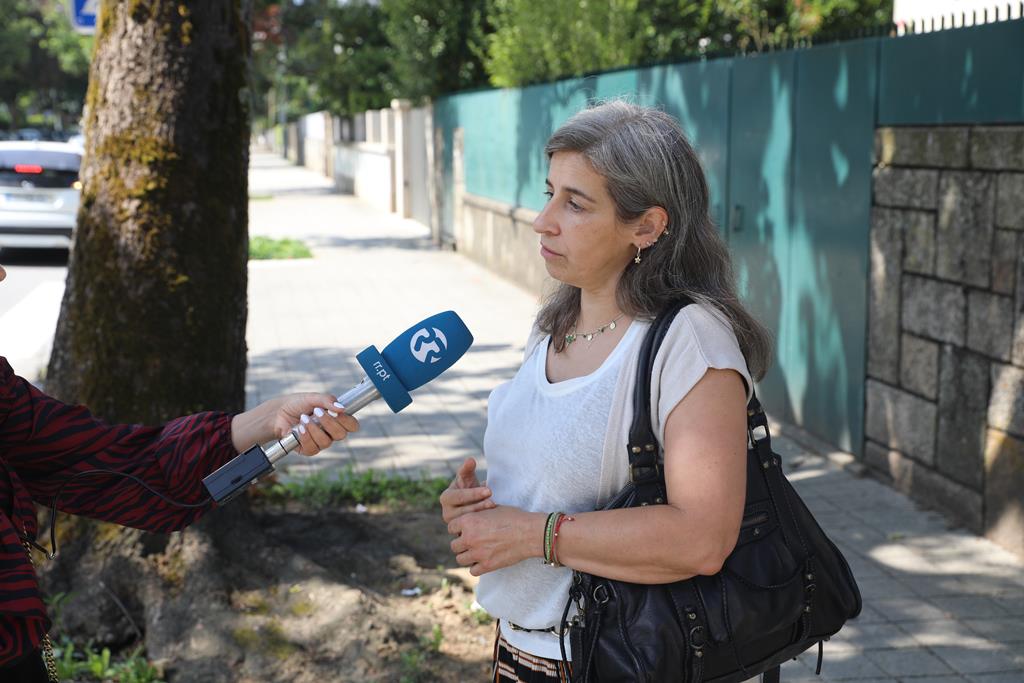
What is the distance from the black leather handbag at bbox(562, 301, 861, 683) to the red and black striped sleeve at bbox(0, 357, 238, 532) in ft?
2.91

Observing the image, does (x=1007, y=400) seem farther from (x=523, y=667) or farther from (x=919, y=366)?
(x=523, y=667)

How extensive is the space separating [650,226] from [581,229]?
13 cm

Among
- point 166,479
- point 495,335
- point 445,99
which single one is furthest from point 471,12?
point 166,479

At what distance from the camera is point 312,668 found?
4332mm

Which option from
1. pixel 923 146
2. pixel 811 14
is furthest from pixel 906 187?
pixel 811 14

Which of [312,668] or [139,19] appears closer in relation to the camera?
[312,668]

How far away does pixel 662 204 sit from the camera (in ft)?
7.74

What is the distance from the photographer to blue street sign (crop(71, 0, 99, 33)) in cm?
1271

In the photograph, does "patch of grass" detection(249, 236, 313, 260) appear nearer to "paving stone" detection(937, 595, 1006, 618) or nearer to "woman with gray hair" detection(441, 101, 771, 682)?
"paving stone" detection(937, 595, 1006, 618)

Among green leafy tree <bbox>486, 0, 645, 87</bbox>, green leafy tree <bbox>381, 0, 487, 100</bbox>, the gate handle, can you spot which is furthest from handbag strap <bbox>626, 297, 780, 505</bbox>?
green leafy tree <bbox>381, 0, 487, 100</bbox>

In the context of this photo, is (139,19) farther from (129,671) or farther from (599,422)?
(599,422)

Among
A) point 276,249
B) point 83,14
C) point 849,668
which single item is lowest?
point 849,668

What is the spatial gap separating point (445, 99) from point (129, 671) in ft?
53.6

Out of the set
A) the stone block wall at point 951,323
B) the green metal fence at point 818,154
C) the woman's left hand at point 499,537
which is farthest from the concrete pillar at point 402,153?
the woman's left hand at point 499,537
